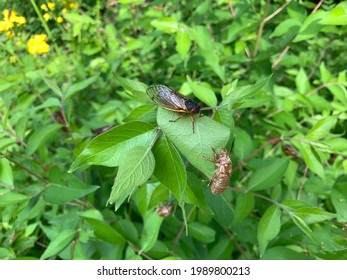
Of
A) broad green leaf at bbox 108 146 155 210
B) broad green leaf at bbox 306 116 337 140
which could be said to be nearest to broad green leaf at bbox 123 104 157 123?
broad green leaf at bbox 108 146 155 210

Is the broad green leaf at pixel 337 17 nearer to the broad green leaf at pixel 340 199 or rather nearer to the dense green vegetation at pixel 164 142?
the dense green vegetation at pixel 164 142

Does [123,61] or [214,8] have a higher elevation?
[214,8]

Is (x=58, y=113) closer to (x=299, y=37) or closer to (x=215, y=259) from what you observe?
(x=215, y=259)

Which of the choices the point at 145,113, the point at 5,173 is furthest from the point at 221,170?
the point at 5,173

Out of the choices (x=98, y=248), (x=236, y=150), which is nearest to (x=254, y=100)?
(x=236, y=150)

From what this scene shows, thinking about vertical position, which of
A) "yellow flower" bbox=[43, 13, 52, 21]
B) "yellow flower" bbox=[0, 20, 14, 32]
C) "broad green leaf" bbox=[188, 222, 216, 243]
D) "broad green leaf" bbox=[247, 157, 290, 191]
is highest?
"yellow flower" bbox=[0, 20, 14, 32]

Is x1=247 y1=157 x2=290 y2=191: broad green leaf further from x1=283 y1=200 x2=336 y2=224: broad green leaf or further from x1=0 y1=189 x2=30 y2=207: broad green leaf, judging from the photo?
x1=0 y1=189 x2=30 y2=207: broad green leaf
